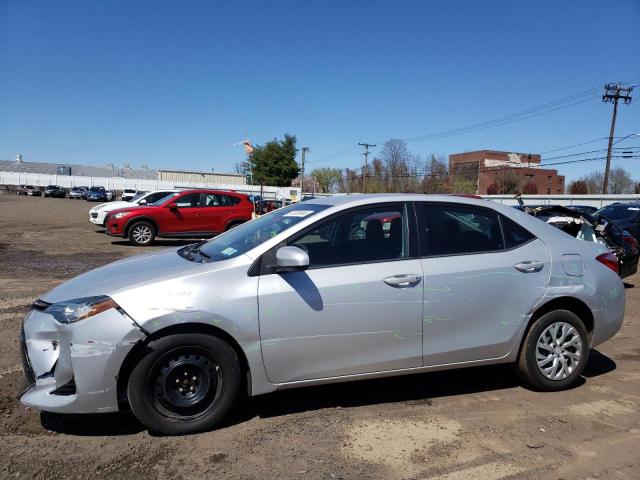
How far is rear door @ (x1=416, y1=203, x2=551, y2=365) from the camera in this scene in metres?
3.85

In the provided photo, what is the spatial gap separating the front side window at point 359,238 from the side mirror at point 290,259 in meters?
0.21

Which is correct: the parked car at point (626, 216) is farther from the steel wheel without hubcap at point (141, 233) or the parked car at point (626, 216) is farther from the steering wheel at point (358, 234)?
the steel wheel without hubcap at point (141, 233)

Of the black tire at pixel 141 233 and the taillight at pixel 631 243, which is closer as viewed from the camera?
the taillight at pixel 631 243

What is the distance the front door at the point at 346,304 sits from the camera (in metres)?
3.46

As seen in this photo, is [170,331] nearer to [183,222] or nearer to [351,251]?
[351,251]

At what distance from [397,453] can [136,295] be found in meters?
1.98

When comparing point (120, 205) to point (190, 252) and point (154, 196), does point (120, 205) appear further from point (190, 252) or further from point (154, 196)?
point (190, 252)

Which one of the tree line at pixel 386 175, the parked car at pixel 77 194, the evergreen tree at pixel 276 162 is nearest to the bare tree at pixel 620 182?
the tree line at pixel 386 175

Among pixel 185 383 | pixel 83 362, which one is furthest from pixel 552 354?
pixel 83 362

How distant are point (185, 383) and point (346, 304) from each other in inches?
48.1

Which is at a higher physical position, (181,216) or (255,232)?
(255,232)

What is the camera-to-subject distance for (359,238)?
3.87 metres

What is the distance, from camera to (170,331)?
128 inches

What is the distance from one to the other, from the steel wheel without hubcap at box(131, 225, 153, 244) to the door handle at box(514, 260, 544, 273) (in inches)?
491
